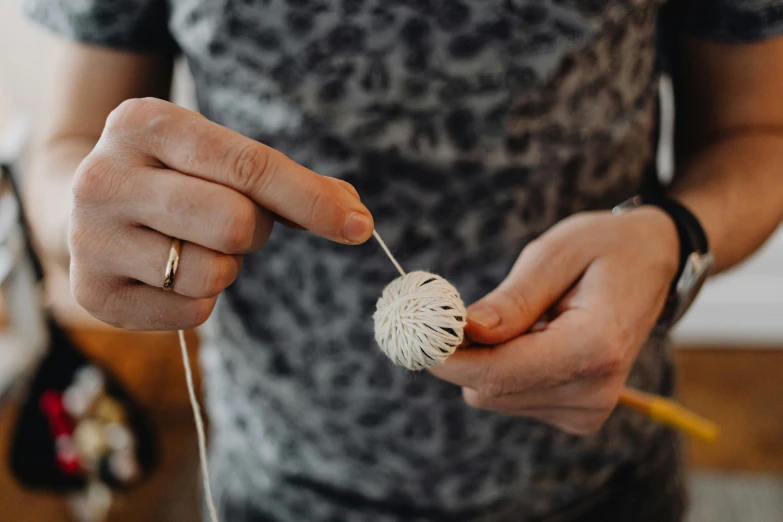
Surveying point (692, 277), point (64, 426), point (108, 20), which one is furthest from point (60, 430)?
point (692, 277)

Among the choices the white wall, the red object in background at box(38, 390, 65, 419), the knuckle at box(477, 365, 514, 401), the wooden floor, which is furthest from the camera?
the white wall

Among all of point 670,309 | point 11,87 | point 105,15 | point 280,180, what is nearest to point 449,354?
point 280,180

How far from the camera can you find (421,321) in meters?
0.42

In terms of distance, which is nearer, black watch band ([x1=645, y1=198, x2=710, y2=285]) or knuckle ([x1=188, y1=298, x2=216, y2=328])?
knuckle ([x1=188, y1=298, x2=216, y2=328])

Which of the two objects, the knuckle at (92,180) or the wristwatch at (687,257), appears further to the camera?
the wristwatch at (687,257)

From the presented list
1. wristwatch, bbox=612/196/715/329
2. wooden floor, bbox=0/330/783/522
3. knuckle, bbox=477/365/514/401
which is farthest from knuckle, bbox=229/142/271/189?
wooden floor, bbox=0/330/783/522

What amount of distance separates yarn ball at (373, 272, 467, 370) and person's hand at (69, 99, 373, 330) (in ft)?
0.24

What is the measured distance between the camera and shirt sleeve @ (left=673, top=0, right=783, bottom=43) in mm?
548

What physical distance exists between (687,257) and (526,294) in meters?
0.17

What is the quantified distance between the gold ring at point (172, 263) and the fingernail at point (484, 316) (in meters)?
0.20

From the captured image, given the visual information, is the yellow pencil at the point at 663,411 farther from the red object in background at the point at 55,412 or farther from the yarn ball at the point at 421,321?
the red object in background at the point at 55,412

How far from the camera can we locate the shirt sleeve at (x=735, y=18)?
0.55 m

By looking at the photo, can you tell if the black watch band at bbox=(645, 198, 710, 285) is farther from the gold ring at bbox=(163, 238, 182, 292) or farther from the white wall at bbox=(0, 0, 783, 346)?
the white wall at bbox=(0, 0, 783, 346)

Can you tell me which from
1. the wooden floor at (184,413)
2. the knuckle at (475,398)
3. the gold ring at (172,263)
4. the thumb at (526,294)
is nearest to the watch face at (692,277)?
the thumb at (526,294)
